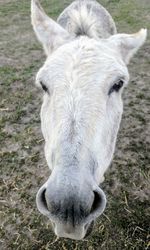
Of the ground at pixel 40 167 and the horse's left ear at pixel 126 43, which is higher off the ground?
the horse's left ear at pixel 126 43

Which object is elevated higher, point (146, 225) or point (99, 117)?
point (99, 117)

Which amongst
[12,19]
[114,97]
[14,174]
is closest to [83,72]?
[114,97]

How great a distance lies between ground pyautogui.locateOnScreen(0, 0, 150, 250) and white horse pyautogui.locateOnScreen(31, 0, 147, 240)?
1.42 m

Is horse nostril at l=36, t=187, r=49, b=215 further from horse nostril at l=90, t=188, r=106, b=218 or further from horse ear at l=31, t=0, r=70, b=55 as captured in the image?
horse ear at l=31, t=0, r=70, b=55

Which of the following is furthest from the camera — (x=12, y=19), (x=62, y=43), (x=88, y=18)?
(x=12, y=19)

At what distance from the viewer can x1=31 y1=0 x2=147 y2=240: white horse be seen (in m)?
2.01

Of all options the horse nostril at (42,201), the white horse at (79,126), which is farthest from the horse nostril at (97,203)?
the horse nostril at (42,201)

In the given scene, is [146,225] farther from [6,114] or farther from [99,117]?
[6,114]

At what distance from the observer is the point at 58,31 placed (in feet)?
11.7

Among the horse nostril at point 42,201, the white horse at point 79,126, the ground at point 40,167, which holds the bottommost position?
the ground at point 40,167

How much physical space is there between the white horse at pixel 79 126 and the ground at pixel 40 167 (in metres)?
1.42

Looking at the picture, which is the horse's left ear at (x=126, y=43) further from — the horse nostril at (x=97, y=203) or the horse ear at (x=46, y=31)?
the horse nostril at (x=97, y=203)

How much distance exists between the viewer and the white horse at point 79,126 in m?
2.01

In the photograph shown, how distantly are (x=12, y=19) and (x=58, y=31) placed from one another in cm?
670
